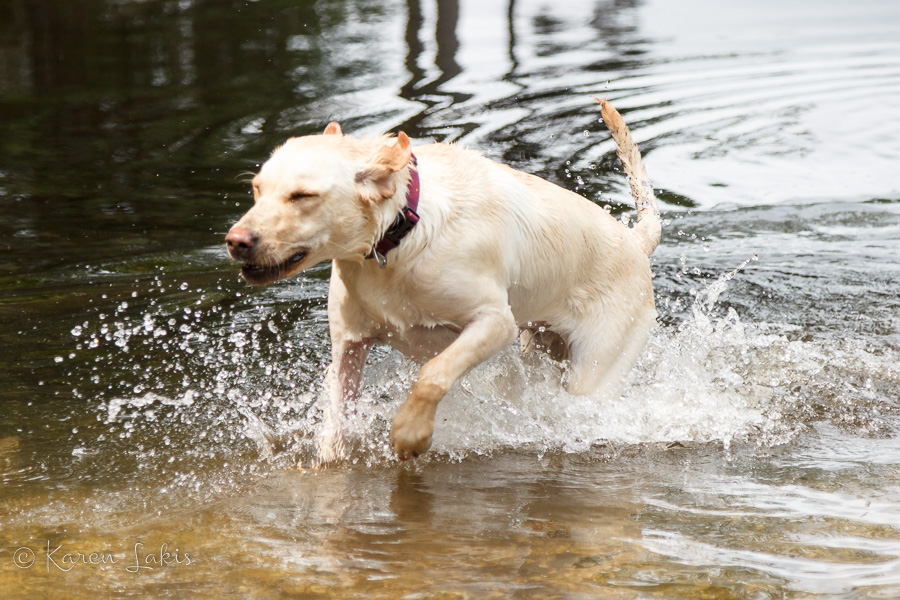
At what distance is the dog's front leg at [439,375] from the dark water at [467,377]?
0.82ft

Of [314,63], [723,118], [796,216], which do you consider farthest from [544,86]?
[796,216]

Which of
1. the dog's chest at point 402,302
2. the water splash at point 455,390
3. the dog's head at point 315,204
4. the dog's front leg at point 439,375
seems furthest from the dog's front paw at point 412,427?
the dog's head at point 315,204

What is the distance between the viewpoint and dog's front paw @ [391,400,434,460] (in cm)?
435

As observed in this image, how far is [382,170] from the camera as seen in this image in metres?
4.16

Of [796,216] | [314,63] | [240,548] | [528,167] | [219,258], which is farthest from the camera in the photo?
[314,63]

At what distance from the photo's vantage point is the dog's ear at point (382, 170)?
4.15 meters

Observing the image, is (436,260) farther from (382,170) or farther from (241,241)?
(241,241)

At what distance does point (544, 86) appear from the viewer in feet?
45.0

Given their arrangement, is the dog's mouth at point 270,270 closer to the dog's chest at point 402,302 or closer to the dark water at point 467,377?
the dog's chest at point 402,302

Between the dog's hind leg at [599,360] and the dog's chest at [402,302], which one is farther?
the dog's hind leg at [599,360]

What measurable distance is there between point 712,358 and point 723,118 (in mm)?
6599

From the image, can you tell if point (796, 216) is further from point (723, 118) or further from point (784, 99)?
point (784, 99)

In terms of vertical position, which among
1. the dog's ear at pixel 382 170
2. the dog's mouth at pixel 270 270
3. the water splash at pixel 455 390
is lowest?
the water splash at pixel 455 390

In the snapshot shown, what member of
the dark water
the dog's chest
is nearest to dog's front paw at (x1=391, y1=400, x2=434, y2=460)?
the dark water
